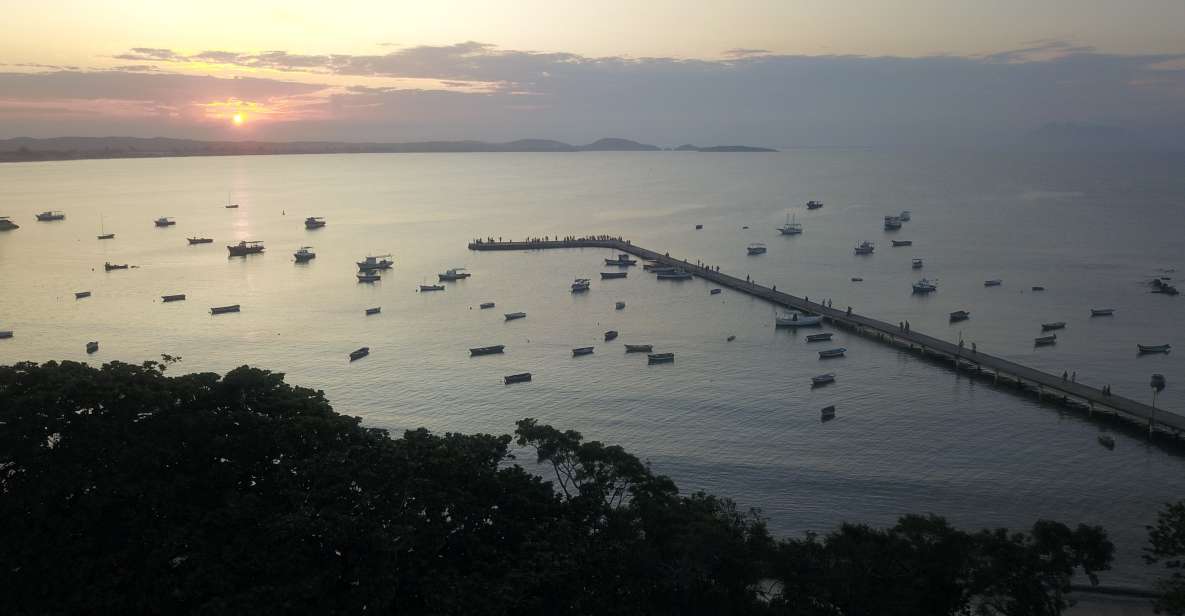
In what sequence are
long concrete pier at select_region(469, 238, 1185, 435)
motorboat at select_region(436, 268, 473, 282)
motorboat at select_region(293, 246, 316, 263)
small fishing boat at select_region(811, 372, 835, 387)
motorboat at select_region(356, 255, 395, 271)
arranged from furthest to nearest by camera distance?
motorboat at select_region(293, 246, 316, 263), motorboat at select_region(356, 255, 395, 271), motorboat at select_region(436, 268, 473, 282), small fishing boat at select_region(811, 372, 835, 387), long concrete pier at select_region(469, 238, 1185, 435)

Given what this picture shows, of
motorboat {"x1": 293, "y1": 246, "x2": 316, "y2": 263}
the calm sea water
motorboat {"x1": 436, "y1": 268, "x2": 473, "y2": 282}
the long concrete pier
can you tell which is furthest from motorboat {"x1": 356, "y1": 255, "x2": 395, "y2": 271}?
the long concrete pier

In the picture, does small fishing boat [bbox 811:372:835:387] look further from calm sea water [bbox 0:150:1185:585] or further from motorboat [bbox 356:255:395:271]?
motorboat [bbox 356:255:395:271]

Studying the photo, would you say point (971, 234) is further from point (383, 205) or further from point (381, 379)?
point (383, 205)

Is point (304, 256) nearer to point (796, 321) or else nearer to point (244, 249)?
point (244, 249)

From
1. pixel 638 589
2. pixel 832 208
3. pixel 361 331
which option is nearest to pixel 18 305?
pixel 361 331

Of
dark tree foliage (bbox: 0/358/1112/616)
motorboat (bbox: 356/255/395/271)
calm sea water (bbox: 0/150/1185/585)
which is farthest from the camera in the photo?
motorboat (bbox: 356/255/395/271)

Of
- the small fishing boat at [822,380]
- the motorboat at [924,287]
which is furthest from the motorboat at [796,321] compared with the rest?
the motorboat at [924,287]
